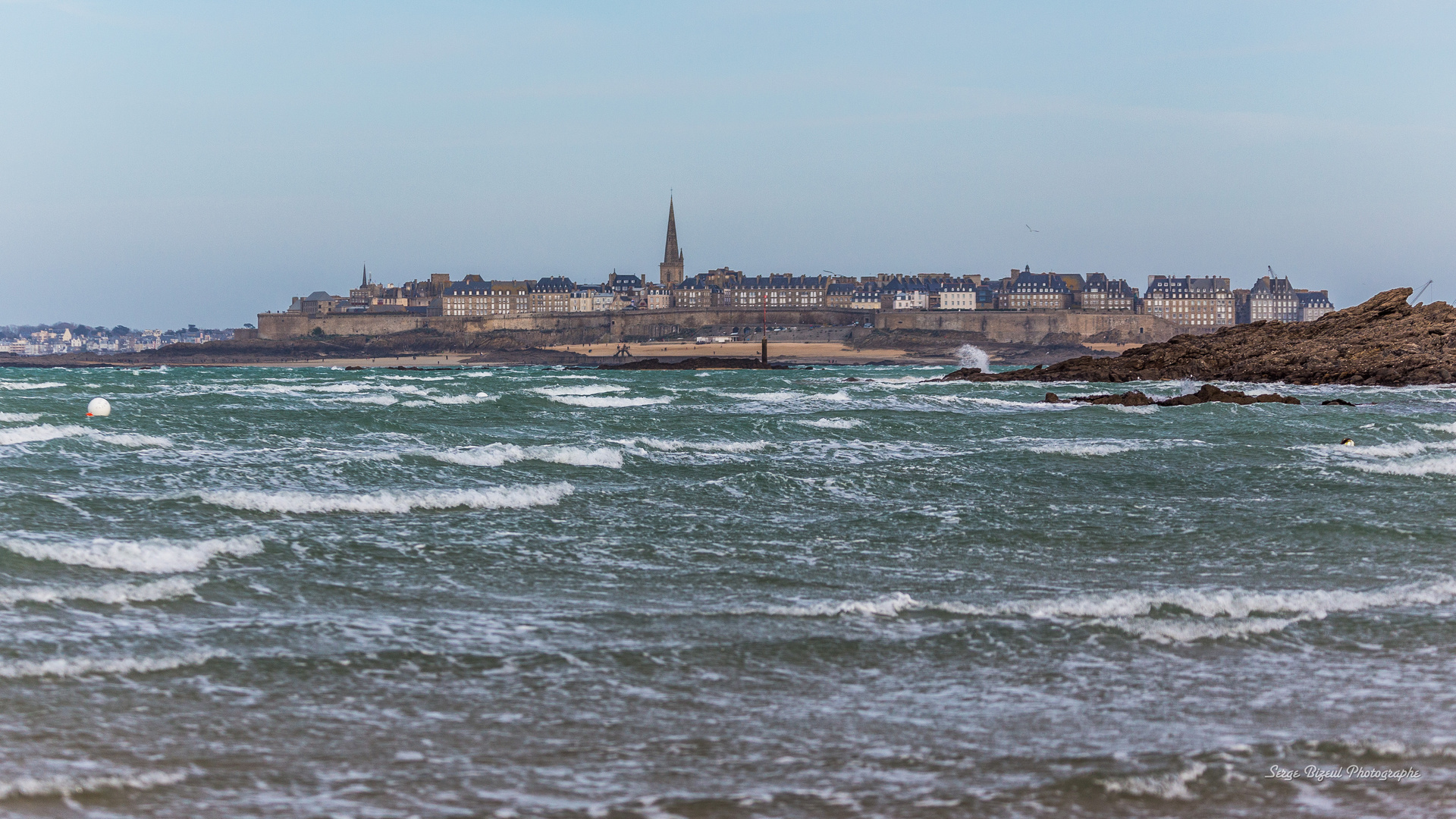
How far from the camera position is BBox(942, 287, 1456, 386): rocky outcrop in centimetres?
4100

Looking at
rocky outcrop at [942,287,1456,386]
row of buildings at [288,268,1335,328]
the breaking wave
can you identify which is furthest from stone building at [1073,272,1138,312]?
the breaking wave

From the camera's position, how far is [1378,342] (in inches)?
1831

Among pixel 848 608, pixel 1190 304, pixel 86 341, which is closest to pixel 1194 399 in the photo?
pixel 848 608

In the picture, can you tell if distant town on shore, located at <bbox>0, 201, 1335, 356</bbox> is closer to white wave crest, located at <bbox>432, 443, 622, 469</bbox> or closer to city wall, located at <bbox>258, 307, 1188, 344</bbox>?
city wall, located at <bbox>258, 307, 1188, 344</bbox>

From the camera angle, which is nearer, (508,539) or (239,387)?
(508,539)

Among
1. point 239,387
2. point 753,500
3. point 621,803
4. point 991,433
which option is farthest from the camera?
point 239,387

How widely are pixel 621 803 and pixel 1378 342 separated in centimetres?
4908

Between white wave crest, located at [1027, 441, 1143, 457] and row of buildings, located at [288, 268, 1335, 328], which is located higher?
row of buildings, located at [288, 268, 1335, 328]

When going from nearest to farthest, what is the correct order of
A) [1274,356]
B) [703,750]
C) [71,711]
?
1. [703,750]
2. [71,711]
3. [1274,356]

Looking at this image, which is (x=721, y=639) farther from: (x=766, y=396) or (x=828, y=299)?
(x=828, y=299)

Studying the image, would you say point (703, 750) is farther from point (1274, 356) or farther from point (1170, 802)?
point (1274, 356)

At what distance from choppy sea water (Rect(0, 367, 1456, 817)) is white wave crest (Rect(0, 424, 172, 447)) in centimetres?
219

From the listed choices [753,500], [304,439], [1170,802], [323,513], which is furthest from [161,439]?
[1170,802]

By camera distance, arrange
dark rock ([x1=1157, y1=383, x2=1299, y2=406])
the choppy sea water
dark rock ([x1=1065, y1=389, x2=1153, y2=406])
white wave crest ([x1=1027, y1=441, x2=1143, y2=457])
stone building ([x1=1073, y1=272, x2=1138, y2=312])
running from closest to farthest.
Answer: the choppy sea water
white wave crest ([x1=1027, y1=441, x2=1143, y2=457])
dark rock ([x1=1157, y1=383, x2=1299, y2=406])
dark rock ([x1=1065, y1=389, x2=1153, y2=406])
stone building ([x1=1073, y1=272, x2=1138, y2=312])
